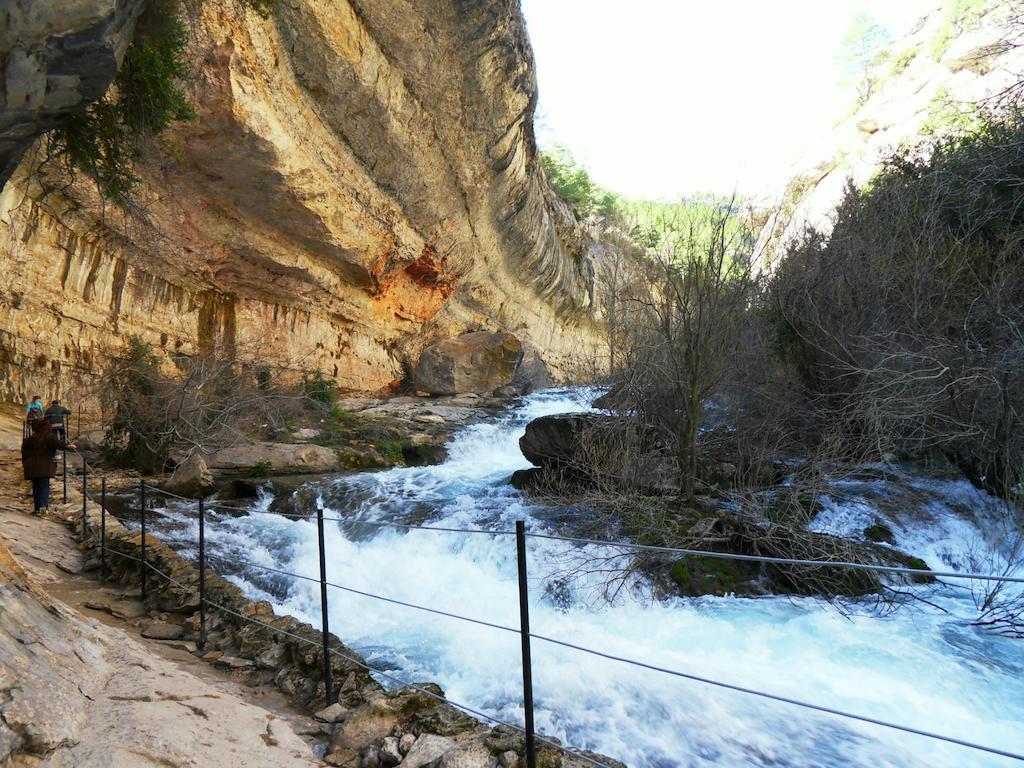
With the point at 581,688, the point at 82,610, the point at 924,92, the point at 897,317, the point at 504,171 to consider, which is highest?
the point at 924,92

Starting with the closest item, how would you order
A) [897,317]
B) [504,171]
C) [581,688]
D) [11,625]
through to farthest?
1. [11,625]
2. [581,688]
3. [897,317]
4. [504,171]

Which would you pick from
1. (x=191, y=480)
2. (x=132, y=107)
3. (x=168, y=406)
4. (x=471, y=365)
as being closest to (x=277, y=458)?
(x=191, y=480)

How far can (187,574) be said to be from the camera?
5262 millimetres

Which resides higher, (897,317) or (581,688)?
(897,317)

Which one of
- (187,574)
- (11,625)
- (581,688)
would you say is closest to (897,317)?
(581,688)

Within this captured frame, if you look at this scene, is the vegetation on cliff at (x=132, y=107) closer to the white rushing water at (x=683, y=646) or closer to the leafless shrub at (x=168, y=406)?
the white rushing water at (x=683, y=646)

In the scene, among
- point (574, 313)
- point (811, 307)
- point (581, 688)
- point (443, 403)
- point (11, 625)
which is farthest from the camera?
point (574, 313)

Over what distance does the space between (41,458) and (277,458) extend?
15.0ft

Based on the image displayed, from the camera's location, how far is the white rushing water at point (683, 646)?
159 inches

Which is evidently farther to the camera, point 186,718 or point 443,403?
point 443,403

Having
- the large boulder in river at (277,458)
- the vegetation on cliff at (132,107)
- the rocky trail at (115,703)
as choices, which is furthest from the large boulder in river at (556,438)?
the vegetation on cliff at (132,107)

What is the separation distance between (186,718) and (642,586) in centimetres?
448

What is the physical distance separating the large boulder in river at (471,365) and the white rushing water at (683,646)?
14.0 metres

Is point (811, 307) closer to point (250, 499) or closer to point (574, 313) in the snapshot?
point (250, 499)
